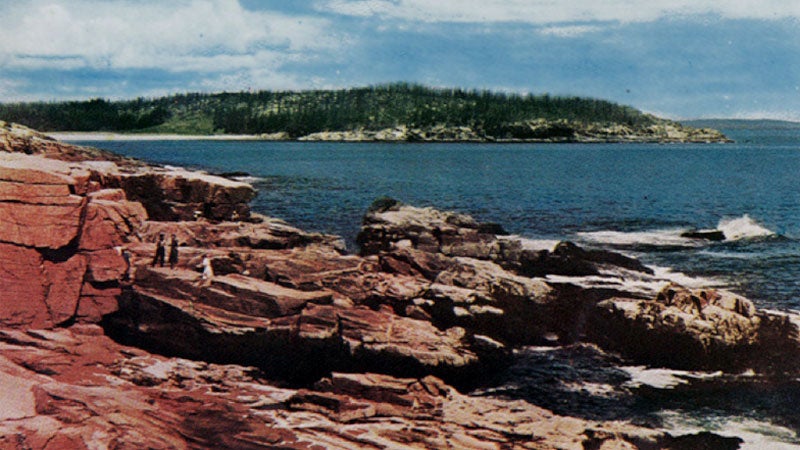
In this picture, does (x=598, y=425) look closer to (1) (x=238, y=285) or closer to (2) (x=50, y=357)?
(1) (x=238, y=285)

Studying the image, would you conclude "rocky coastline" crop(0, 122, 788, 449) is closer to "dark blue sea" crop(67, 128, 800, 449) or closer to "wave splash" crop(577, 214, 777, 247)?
"dark blue sea" crop(67, 128, 800, 449)

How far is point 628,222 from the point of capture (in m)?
57.1

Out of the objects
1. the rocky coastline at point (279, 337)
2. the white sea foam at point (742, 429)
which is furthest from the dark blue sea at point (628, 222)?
the rocky coastline at point (279, 337)

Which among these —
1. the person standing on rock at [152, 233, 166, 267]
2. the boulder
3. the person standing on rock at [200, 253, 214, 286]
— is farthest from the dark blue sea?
the person standing on rock at [152, 233, 166, 267]

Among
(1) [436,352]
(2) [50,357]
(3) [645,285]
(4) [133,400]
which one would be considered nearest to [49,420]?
(4) [133,400]

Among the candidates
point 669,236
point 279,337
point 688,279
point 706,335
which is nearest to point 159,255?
point 279,337

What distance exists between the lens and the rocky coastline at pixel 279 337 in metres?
16.3

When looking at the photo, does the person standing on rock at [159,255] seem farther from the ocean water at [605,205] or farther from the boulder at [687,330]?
the ocean water at [605,205]

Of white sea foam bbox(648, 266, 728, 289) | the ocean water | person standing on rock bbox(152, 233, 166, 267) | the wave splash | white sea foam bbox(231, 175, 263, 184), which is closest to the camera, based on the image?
person standing on rock bbox(152, 233, 166, 267)

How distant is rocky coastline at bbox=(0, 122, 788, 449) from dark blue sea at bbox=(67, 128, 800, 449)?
1.17 meters

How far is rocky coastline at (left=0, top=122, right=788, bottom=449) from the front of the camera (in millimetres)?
16266

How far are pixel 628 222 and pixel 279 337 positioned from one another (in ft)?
139

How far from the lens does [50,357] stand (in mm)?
18484

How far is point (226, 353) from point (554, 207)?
48.6m
